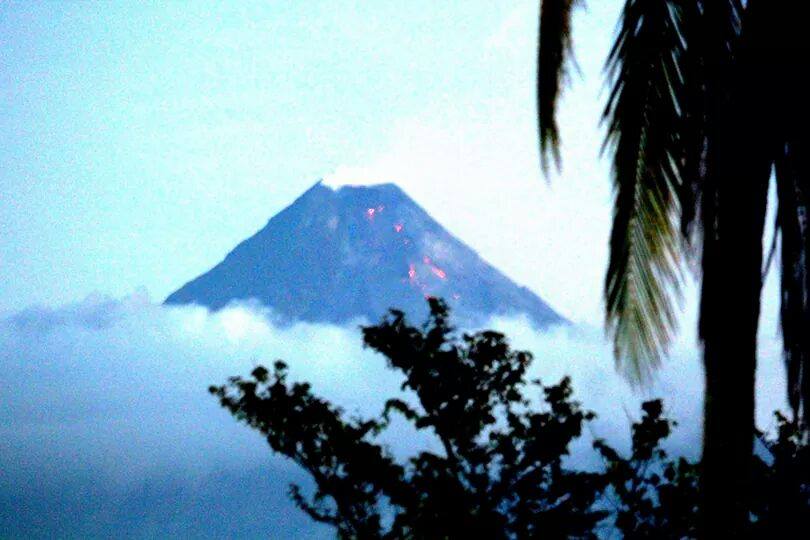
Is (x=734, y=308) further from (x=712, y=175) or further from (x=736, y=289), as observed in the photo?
(x=712, y=175)

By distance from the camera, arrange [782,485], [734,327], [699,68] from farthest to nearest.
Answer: [782,485] → [699,68] → [734,327]

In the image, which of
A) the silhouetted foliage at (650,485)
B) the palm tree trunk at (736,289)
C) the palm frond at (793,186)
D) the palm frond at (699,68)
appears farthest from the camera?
the silhouetted foliage at (650,485)

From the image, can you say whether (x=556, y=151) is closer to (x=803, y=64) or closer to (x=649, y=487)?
(x=803, y=64)

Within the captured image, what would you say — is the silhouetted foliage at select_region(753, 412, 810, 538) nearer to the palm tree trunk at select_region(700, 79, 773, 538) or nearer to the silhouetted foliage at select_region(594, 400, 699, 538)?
the silhouetted foliage at select_region(594, 400, 699, 538)

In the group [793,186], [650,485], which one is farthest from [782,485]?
[793,186]

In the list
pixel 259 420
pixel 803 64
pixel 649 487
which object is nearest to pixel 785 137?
pixel 803 64

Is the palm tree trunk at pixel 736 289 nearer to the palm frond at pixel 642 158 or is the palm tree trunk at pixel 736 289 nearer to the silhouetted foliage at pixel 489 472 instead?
the palm frond at pixel 642 158

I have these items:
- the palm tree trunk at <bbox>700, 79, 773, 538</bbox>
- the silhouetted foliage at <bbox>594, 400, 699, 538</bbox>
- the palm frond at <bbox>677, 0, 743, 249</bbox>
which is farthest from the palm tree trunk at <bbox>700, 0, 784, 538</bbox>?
the silhouetted foliage at <bbox>594, 400, 699, 538</bbox>

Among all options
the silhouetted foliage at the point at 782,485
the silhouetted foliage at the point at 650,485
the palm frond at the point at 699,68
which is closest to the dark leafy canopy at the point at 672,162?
the palm frond at the point at 699,68
